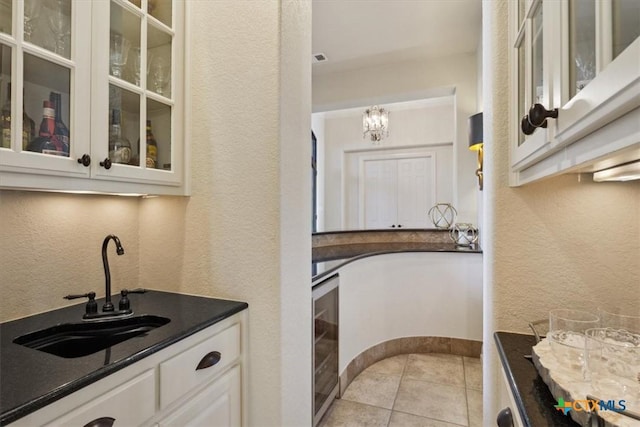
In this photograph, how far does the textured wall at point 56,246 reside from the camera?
116 centimetres

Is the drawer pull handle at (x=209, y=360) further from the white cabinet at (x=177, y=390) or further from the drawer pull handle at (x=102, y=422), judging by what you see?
the drawer pull handle at (x=102, y=422)

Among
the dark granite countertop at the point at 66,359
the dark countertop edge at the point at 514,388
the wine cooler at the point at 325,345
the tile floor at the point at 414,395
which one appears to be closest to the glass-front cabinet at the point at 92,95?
the dark granite countertop at the point at 66,359

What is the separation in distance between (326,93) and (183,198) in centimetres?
310

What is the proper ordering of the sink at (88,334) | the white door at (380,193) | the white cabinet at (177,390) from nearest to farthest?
1. the white cabinet at (177,390)
2. the sink at (88,334)
3. the white door at (380,193)

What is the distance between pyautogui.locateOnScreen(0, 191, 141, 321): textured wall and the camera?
45.5 inches

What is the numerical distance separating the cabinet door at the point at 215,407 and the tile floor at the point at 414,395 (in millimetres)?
920

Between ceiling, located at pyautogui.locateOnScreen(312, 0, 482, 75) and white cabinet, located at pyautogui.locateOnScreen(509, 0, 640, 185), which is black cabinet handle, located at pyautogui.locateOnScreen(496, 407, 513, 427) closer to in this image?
white cabinet, located at pyautogui.locateOnScreen(509, 0, 640, 185)

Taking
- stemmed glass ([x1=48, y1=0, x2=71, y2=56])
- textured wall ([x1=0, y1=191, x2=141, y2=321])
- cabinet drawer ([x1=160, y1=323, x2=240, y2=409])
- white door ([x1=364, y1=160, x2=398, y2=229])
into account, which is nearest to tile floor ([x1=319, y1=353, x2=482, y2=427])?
cabinet drawer ([x1=160, y1=323, x2=240, y2=409])

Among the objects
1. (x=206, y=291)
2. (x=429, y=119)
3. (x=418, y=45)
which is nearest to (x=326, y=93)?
(x=418, y=45)

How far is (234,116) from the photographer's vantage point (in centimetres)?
140

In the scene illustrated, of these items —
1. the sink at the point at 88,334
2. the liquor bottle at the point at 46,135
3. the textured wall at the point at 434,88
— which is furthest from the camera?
the textured wall at the point at 434,88

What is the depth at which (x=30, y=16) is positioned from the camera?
979mm

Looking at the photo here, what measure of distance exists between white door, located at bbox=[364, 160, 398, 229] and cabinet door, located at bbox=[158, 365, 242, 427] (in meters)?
4.68

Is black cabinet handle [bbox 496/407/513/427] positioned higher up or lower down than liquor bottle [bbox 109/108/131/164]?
lower down
